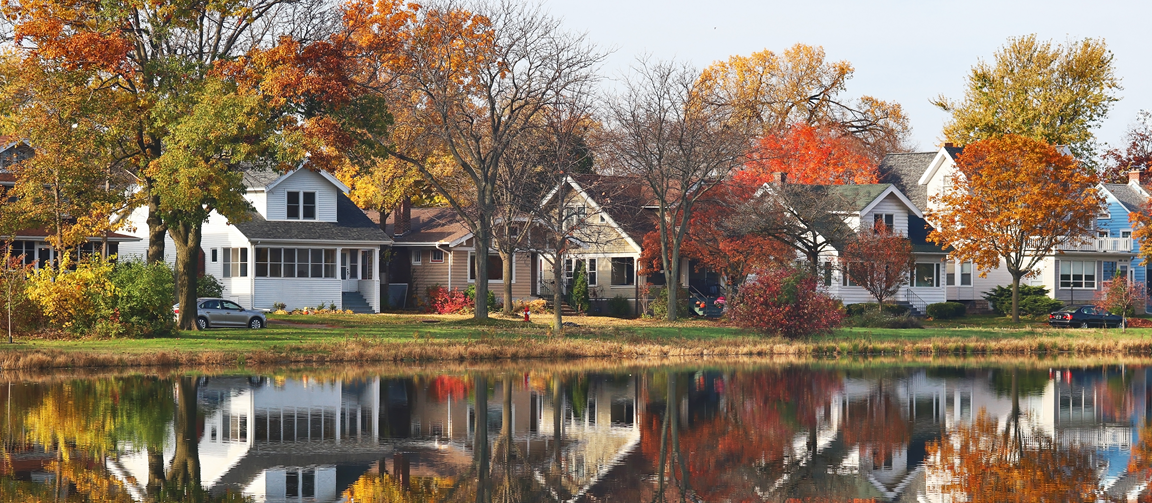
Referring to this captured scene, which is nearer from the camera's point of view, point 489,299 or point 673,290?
point 673,290

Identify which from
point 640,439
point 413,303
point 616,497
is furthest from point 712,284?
point 616,497

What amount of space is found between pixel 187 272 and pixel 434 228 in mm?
23986

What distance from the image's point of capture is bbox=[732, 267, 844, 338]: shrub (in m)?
41.8

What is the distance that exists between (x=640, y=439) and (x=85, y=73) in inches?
999

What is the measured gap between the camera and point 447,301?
61312 millimetres

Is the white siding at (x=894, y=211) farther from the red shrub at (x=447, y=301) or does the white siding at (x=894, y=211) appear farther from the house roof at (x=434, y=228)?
the red shrub at (x=447, y=301)

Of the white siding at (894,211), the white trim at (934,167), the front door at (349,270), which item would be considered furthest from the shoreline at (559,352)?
the white trim at (934,167)

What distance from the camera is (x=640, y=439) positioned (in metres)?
20.4

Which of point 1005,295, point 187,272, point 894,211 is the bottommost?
point 1005,295

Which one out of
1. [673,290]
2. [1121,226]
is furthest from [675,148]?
[1121,226]

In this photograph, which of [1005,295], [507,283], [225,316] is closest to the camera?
[225,316]

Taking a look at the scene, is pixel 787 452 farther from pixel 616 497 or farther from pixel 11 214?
pixel 11 214

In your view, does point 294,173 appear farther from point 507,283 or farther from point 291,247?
point 507,283

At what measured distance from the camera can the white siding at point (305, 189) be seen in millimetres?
58281
